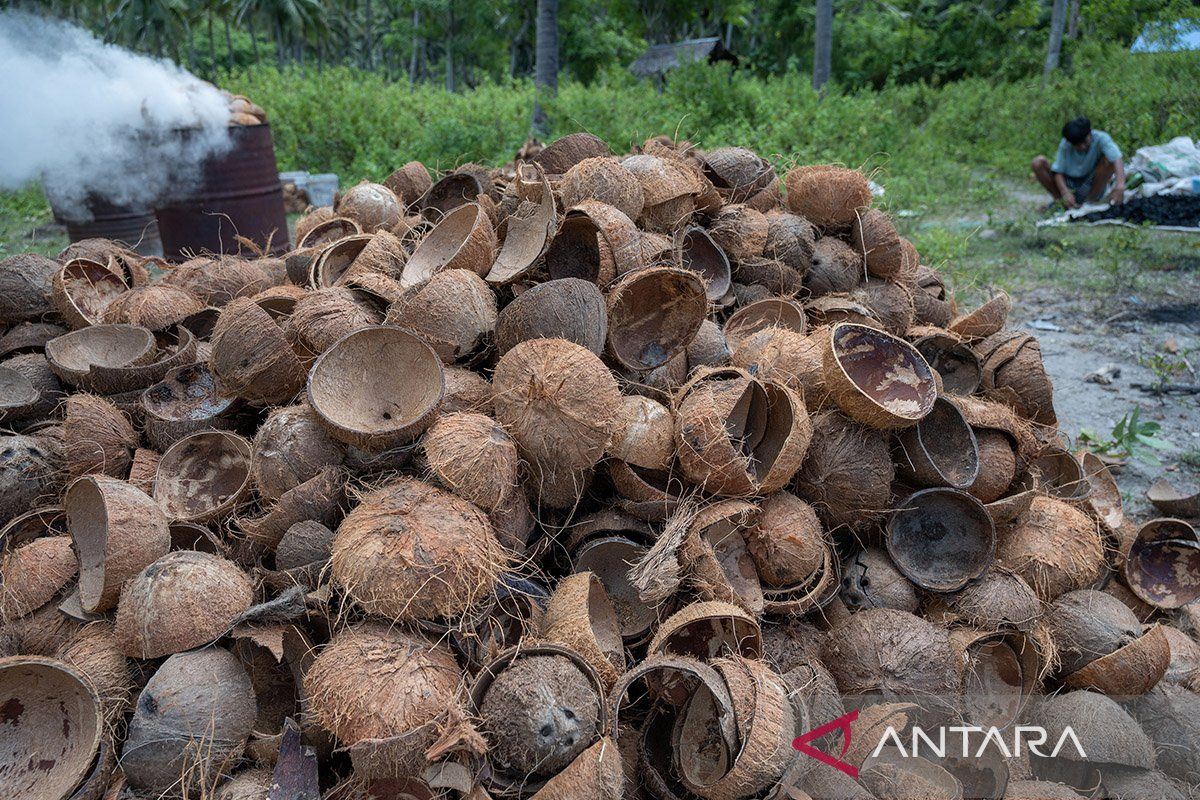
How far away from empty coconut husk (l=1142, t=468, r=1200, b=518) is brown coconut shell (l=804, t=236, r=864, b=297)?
1849 mm

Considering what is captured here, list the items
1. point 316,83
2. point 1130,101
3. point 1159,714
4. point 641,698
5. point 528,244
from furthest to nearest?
point 316,83 < point 1130,101 < point 528,244 < point 1159,714 < point 641,698

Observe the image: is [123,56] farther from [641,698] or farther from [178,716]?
[641,698]

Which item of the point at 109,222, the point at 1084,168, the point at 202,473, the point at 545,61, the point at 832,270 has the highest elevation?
the point at 545,61

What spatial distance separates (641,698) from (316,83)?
14851mm

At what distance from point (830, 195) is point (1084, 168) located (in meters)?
7.79

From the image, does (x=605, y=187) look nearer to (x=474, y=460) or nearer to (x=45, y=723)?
(x=474, y=460)

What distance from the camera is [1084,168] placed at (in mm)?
9789

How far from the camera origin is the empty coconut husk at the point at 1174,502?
3.89m

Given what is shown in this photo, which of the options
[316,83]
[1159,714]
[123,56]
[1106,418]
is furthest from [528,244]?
[316,83]

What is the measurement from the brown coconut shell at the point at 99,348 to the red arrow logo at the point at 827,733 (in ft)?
9.47

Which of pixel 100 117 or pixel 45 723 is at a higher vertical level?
pixel 100 117

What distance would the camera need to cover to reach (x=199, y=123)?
647 cm

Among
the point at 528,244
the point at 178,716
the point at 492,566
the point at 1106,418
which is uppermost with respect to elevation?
the point at 528,244

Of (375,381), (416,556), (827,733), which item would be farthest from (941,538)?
(375,381)
